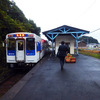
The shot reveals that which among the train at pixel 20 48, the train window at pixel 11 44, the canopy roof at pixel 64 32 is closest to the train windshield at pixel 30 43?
the train at pixel 20 48

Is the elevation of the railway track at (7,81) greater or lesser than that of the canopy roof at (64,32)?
lesser

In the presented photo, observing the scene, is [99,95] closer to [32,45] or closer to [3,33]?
[32,45]

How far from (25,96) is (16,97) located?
26 cm

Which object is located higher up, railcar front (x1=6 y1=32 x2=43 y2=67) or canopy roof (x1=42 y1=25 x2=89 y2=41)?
canopy roof (x1=42 y1=25 x2=89 y2=41)

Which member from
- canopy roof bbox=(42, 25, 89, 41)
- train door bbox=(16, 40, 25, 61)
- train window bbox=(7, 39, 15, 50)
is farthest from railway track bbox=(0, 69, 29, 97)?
canopy roof bbox=(42, 25, 89, 41)

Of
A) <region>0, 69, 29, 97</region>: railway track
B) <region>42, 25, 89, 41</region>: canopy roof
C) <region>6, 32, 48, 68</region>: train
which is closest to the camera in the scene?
<region>0, 69, 29, 97</region>: railway track

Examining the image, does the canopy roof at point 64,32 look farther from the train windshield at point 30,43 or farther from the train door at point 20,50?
the train door at point 20,50

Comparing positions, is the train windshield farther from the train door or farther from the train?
the train door

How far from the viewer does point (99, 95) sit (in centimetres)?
329

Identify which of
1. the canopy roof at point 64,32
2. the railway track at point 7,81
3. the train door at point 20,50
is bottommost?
the railway track at point 7,81

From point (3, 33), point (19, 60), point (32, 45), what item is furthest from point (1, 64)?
point (3, 33)

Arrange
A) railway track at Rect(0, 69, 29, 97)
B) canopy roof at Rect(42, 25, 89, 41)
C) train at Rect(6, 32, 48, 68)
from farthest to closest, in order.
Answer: canopy roof at Rect(42, 25, 89, 41) → train at Rect(6, 32, 48, 68) → railway track at Rect(0, 69, 29, 97)

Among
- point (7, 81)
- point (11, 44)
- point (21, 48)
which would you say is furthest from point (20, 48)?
point (7, 81)

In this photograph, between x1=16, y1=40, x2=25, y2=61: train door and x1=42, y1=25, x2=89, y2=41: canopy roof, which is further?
x1=42, y1=25, x2=89, y2=41: canopy roof
